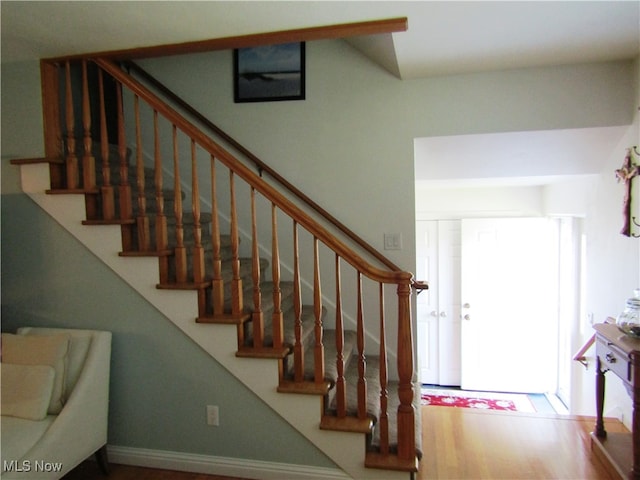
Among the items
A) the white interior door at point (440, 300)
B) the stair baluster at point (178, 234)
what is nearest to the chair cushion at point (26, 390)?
the stair baluster at point (178, 234)

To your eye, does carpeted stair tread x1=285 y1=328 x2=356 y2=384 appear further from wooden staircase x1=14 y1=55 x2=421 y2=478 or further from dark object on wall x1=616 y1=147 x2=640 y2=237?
dark object on wall x1=616 y1=147 x2=640 y2=237

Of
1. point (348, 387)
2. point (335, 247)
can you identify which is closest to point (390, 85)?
point (335, 247)

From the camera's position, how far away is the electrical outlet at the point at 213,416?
2166mm

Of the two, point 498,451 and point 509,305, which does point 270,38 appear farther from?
point 509,305

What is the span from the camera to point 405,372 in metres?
1.84

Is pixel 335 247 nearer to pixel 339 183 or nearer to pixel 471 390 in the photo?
pixel 339 183

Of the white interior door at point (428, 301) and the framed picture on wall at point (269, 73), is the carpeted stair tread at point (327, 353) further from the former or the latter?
the white interior door at point (428, 301)

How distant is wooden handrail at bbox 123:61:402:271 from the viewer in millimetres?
2670

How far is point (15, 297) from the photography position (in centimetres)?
237

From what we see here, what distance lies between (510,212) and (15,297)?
14.6 feet

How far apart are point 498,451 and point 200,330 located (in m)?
1.84

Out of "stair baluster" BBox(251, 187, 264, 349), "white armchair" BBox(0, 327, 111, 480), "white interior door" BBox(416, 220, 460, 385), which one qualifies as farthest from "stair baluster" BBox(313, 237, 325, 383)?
"white interior door" BBox(416, 220, 460, 385)

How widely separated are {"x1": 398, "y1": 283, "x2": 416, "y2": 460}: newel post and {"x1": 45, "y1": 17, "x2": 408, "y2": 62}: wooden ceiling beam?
1248 mm

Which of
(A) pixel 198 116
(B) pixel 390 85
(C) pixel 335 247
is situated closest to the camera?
(C) pixel 335 247
